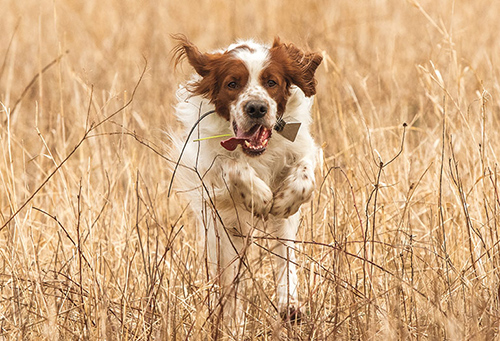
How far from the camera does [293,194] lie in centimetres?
375

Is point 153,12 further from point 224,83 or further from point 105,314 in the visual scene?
point 105,314

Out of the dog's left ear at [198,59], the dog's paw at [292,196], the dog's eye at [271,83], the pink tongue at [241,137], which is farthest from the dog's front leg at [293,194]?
the dog's left ear at [198,59]

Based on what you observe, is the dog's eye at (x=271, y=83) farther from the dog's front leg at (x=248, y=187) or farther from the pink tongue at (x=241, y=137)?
the dog's front leg at (x=248, y=187)

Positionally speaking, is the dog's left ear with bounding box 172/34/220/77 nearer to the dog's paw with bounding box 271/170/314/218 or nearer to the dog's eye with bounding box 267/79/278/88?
the dog's eye with bounding box 267/79/278/88

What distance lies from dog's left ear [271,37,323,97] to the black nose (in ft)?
1.30

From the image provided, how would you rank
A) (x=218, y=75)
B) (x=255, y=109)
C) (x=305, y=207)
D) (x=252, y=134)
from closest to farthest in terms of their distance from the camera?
1. (x=255, y=109)
2. (x=252, y=134)
3. (x=218, y=75)
4. (x=305, y=207)

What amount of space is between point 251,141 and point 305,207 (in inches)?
51.7

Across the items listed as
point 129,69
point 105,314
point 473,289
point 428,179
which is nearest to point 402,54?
point 129,69

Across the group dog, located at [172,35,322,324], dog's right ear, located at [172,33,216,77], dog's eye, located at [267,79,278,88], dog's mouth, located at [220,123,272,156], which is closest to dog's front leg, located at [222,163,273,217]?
dog, located at [172,35,322,324]

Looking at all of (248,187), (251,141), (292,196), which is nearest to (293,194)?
(292,196)

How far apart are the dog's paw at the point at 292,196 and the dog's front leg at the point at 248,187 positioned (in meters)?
0.05

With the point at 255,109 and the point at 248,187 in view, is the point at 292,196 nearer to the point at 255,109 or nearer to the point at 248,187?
the point at 248,187

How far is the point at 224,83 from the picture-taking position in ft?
12.4

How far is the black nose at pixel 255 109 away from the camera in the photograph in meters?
3.57
